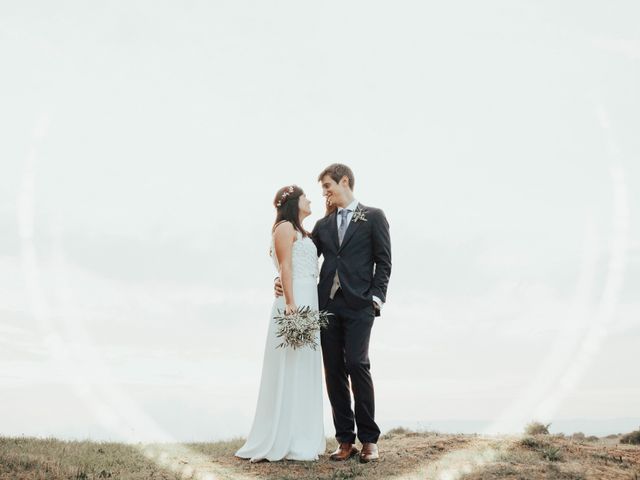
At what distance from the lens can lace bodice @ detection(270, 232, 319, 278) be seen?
29.0 feet

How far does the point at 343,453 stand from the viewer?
8.68m

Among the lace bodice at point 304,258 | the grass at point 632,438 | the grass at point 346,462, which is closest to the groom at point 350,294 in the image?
the lace bodice at point 304,258

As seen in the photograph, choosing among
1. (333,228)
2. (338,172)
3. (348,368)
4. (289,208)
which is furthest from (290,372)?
(338,172)

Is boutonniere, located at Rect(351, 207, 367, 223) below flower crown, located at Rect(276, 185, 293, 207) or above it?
below

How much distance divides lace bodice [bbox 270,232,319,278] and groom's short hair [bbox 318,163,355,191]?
884 millimetres

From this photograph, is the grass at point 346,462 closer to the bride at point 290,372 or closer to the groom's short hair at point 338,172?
the bride at point 290,372

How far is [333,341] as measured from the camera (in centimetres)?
860

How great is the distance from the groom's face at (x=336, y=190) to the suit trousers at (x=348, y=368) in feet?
3.93

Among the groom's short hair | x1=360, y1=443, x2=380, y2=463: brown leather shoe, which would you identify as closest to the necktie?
the groom's short hair

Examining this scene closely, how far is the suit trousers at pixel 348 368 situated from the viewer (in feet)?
27.5

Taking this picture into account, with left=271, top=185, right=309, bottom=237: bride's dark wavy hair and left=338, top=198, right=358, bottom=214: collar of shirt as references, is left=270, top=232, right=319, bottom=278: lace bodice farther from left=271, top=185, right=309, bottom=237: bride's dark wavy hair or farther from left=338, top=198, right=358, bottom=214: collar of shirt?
left=338, top=198, right=358, bottom=214: collar of shirt

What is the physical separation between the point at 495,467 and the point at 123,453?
16.3 ft

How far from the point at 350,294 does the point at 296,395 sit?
160 cm

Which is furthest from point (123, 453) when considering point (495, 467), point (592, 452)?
point (592, 452)
